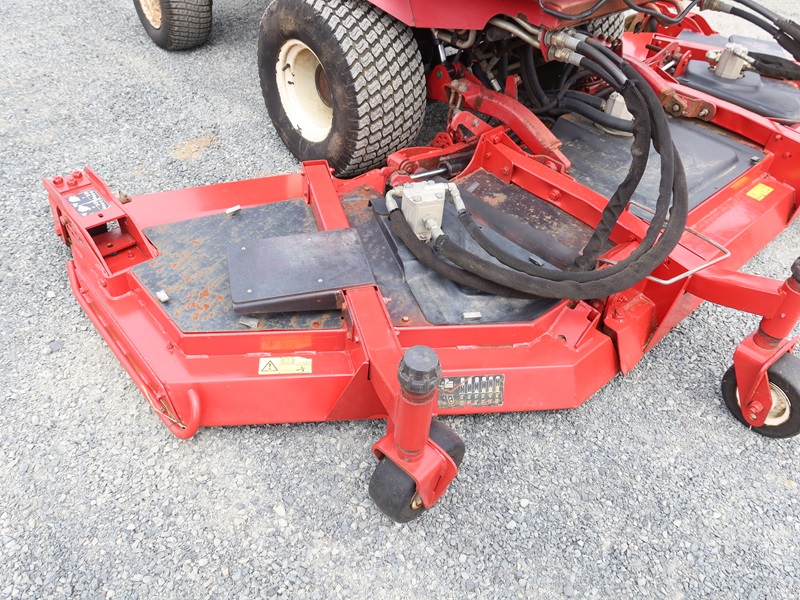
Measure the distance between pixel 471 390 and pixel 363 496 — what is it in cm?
44

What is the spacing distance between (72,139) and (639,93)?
9.20 ft

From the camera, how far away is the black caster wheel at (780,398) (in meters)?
1.85

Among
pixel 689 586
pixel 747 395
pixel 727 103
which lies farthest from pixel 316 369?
pixel 727 103

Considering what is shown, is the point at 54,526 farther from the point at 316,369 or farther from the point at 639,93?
the point at 639,93

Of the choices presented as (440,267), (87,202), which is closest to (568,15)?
(440,267)

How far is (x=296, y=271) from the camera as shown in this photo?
A: 6.21 feet

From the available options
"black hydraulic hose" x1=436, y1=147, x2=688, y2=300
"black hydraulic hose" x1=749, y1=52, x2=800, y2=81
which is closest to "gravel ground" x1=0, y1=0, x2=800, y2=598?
"black hydraulic hose" x1=436, y1=147, x2=688, y2=300

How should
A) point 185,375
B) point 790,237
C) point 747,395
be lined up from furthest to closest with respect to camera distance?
point 790,237
point 747,395
point 185,375

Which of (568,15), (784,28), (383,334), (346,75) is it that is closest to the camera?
(383,334)

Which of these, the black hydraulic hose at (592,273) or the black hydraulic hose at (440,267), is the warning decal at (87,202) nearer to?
the black hydraulic hose at (440,267)

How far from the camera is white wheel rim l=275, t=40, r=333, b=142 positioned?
9.48 feet

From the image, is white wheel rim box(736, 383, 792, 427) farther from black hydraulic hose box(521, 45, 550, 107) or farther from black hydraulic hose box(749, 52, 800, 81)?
black hydraulic hose box(749, 52, 800, 81)

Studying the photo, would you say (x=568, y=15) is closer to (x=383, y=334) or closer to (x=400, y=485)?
(x=383, y=334)

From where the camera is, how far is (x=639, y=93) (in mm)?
1781
